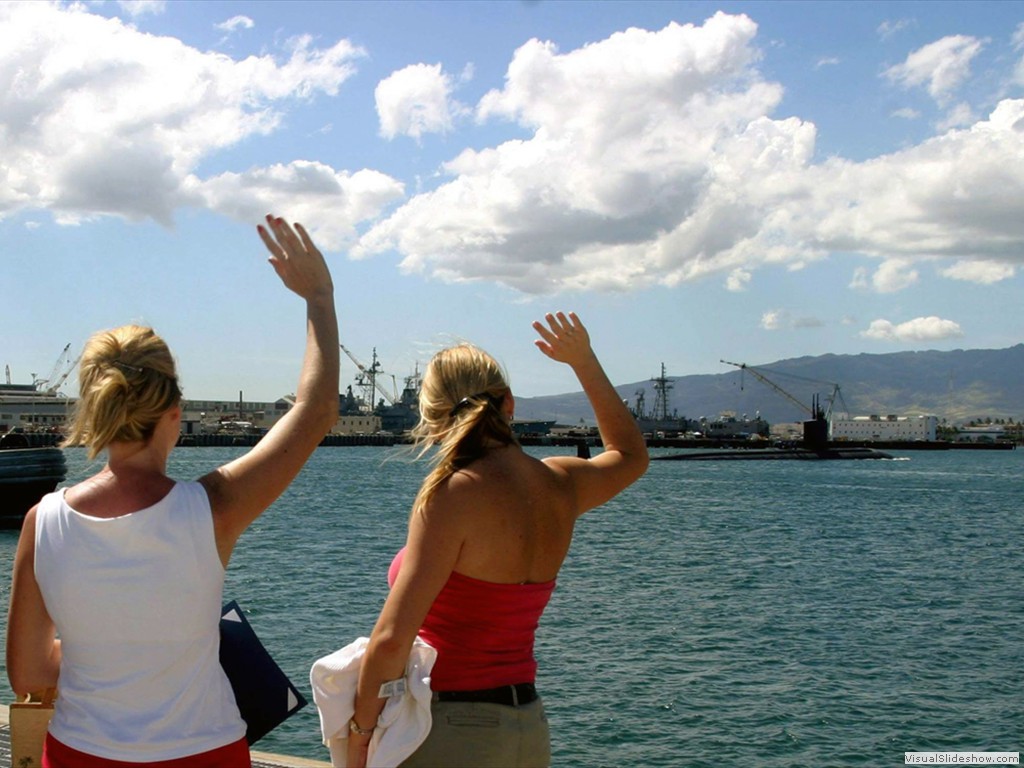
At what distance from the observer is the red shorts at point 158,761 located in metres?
2.31

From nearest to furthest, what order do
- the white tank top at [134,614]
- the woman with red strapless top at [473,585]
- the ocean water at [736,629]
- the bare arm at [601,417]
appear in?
the white tank top at [134,614]
the woman with red strapless top at [473,585]
the bare arm at [601,417]
the ocean water at [736,629]

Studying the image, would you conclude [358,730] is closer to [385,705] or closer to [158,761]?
[385,705]

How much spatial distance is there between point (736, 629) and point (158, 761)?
1649cm

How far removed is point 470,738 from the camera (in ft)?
8.48

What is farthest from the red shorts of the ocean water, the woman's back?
the ocean water

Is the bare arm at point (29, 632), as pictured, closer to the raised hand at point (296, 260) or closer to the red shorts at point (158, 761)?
the red shorts at point (158, 761)

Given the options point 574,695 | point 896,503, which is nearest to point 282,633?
point 574,695

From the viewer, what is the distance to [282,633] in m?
16.8

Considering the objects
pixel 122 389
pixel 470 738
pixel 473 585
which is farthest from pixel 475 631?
pixel 122 389

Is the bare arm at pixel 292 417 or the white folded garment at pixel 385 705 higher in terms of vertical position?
the bare arm at pixel 292 417

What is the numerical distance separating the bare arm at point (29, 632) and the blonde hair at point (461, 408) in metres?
0.92

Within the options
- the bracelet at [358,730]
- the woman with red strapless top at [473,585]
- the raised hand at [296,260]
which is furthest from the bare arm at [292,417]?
the bracelet at [358,730]

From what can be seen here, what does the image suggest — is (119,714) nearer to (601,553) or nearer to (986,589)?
(986,589)

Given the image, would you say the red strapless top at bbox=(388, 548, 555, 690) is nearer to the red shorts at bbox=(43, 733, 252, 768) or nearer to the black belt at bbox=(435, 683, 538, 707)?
the black belt at bbox=(435, 683, 538, 707)
